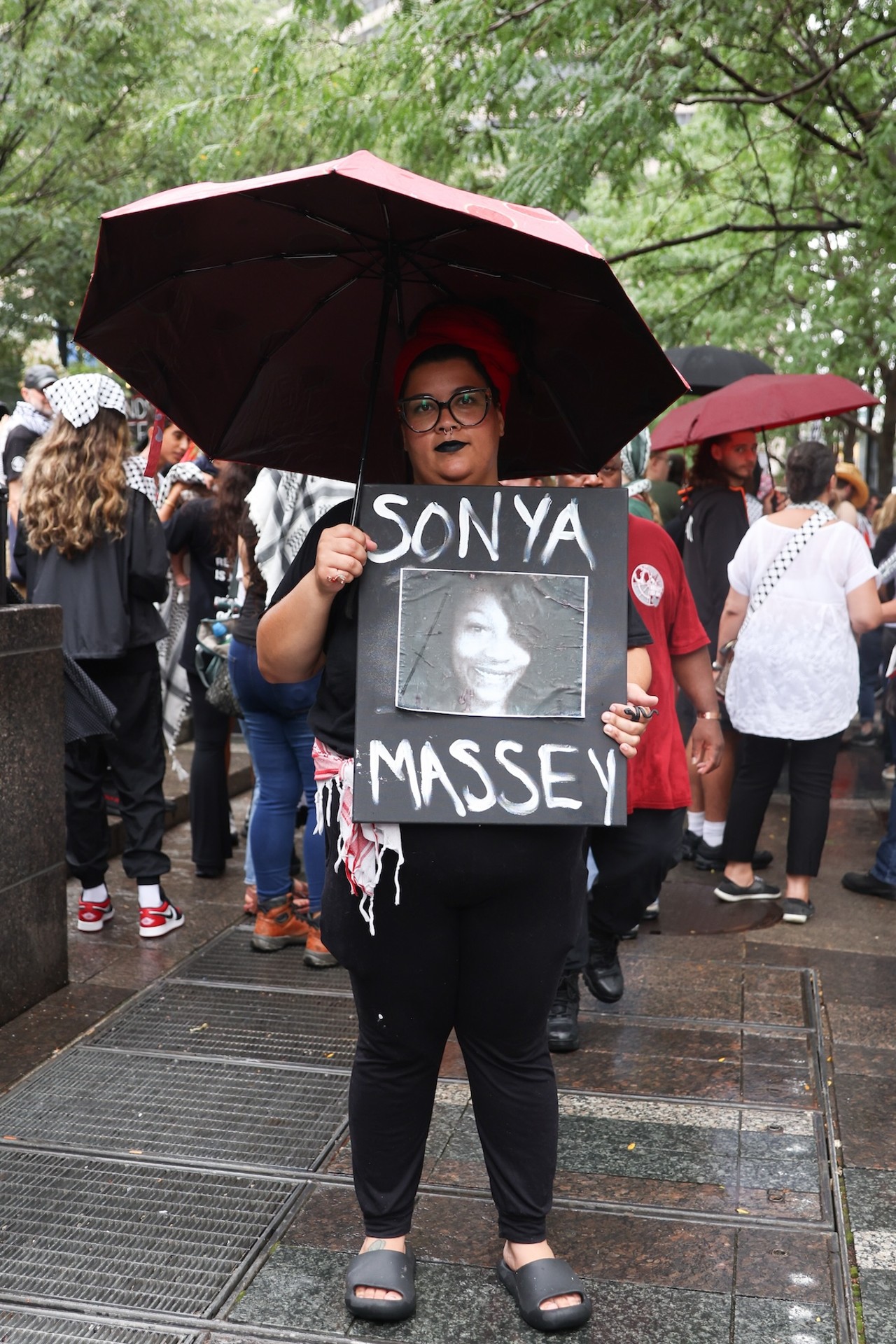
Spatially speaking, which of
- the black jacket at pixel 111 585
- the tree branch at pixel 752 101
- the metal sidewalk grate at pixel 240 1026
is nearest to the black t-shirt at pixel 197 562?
the black jacket at pixel 111 585

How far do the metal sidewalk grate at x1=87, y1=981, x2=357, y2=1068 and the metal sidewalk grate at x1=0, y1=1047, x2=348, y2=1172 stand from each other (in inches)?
4.5

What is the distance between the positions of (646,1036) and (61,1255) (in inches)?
81.6

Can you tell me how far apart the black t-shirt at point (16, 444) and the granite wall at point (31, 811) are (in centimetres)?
365

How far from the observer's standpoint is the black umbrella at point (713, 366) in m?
8.69

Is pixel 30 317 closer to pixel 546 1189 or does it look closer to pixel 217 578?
pixel 217 578

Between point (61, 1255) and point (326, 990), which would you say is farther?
point (326, 990)

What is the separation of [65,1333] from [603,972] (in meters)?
2.35

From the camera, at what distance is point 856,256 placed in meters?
11.4

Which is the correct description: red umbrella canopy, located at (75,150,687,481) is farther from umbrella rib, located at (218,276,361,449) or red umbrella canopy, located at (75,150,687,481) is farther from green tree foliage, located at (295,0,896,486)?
green tree foliage, located at (295,0,896,486)

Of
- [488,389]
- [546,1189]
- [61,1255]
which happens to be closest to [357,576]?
[488,389]

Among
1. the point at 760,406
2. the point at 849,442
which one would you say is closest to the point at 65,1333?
the point at 760,406

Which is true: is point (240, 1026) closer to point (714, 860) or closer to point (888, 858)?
point (714, 860)

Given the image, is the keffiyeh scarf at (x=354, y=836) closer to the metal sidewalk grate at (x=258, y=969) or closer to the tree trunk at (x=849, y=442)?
the metal sidewalk grate at (x=258, y=969)

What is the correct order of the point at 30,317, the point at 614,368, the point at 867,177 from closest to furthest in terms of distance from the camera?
the point at 614,368, the point at 867,177, the point at 30,317
